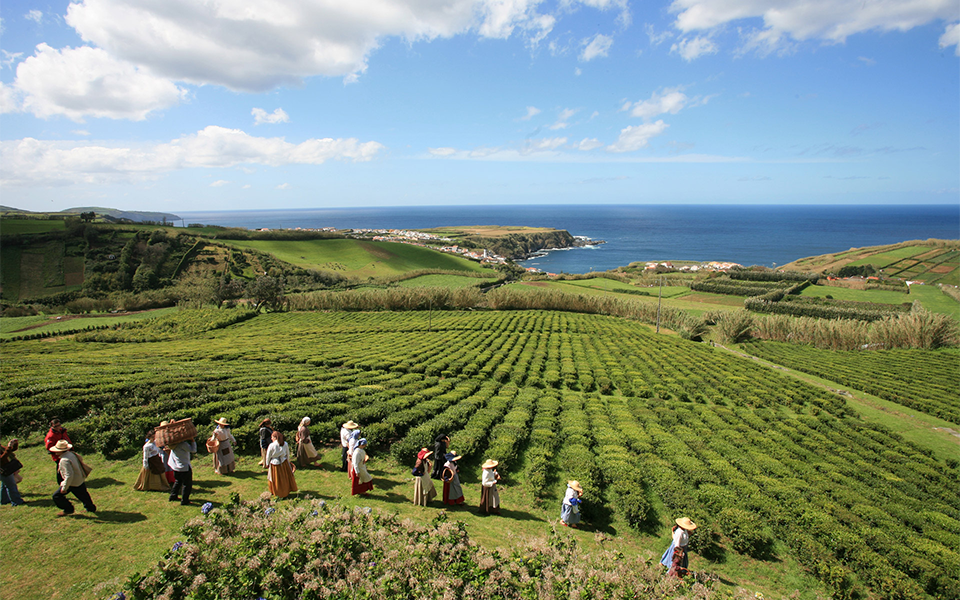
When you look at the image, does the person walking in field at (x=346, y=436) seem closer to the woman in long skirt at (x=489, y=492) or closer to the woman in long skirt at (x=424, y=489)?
the woman in long skirt at (x=424, y=489)

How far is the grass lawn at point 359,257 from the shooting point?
114 m

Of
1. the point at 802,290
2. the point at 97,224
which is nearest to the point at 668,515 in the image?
the point at 802,290

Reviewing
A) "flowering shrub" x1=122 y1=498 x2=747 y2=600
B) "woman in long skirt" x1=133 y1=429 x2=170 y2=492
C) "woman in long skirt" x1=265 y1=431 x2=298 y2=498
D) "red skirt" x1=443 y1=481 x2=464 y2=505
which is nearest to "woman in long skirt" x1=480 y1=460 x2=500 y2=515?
"red skirt" x1=443 y1=481 x2=464 y2=505

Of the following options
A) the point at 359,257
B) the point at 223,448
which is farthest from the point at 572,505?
the point at 359,257

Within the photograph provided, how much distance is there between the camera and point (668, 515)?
12883mm

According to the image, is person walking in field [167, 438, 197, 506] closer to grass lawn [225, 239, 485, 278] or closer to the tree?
the tree

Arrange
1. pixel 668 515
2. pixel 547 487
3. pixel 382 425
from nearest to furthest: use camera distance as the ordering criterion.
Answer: pixel 668 515, pixel 547 487, pixel 382 425

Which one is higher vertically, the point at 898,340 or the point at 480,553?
the point at 480,553

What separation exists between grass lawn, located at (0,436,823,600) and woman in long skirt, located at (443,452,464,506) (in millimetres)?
308

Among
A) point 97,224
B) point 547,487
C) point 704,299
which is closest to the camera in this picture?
point 547,487

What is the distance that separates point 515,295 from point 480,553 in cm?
6914

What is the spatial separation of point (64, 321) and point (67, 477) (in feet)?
230

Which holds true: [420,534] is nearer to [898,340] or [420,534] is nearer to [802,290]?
[898,340]

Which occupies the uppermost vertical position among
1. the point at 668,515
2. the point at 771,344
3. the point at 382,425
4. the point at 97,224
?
the point at 97,224
